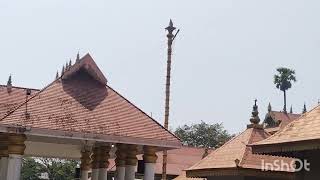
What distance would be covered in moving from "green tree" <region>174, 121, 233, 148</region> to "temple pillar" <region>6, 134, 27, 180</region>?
46649 mm

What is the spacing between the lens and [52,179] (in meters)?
59.2

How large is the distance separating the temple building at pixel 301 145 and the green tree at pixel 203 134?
153 ft

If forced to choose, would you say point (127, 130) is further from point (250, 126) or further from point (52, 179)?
point (52, 179)

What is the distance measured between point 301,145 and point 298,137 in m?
0.36

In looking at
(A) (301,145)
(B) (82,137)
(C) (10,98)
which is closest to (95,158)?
(C) (10,98)

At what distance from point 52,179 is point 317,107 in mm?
51471

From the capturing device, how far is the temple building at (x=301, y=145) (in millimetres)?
9870

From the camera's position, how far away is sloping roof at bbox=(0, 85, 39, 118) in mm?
13045

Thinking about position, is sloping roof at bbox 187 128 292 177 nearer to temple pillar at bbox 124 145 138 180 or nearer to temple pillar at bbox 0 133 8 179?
temple pillar at bbox 124 145 138 180

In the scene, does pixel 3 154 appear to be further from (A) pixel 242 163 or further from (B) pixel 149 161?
(A) pixel 242 163

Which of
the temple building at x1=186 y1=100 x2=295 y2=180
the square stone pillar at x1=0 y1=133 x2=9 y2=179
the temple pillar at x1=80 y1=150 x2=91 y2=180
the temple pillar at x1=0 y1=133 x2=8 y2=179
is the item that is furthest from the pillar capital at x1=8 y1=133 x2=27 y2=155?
the temple pillar at x1=80 y1=150 x2=91 y2=180

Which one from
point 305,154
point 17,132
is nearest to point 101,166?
point 17,132

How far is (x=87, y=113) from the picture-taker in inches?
528

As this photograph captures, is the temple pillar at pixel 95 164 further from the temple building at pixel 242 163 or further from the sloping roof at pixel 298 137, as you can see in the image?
the sloping roof at pixel 298 137
